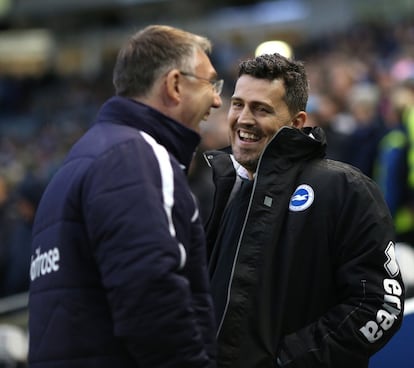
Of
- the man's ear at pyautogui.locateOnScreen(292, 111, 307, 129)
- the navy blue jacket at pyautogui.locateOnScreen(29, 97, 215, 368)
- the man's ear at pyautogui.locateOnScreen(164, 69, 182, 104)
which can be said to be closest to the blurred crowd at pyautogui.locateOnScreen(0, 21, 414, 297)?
the man's ear at pyautogui.locateOnScreen(292, 111, 307, 129)

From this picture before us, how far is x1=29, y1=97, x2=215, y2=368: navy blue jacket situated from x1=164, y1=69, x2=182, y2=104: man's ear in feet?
0.22

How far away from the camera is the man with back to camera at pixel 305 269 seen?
10.5ft

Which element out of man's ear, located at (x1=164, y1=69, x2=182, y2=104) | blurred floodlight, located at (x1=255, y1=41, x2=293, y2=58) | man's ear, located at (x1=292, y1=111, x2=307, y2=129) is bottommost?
blurred floodlight, located at (x1=255, y1=41, x2=293, y2=58)

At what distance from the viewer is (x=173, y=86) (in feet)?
9.67

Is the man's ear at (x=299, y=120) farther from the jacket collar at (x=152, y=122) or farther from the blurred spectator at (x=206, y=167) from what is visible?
the blurred spectator at (x=206, y=167)

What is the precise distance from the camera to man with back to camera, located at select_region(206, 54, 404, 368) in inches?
127

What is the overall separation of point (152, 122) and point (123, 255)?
45 centimetres

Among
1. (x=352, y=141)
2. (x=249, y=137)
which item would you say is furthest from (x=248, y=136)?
(x=352, y=141)

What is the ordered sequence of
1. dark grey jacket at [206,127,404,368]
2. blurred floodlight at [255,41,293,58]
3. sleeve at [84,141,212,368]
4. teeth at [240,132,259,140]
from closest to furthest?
sleeve at [84,141,212,368], dark grey jacket at [206,127,404,368], teeth at [240,132,259,140], blurred floodlight at [255,41,293,58]

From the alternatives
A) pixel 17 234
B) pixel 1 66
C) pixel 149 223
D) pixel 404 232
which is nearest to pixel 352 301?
pixel 149 223

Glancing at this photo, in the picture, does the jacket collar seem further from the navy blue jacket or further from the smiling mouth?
the smiling mouth

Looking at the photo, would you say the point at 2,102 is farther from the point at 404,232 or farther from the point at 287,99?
the point at 287,99

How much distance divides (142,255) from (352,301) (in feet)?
2.88

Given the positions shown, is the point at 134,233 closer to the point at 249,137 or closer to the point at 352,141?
the point at 249,137
